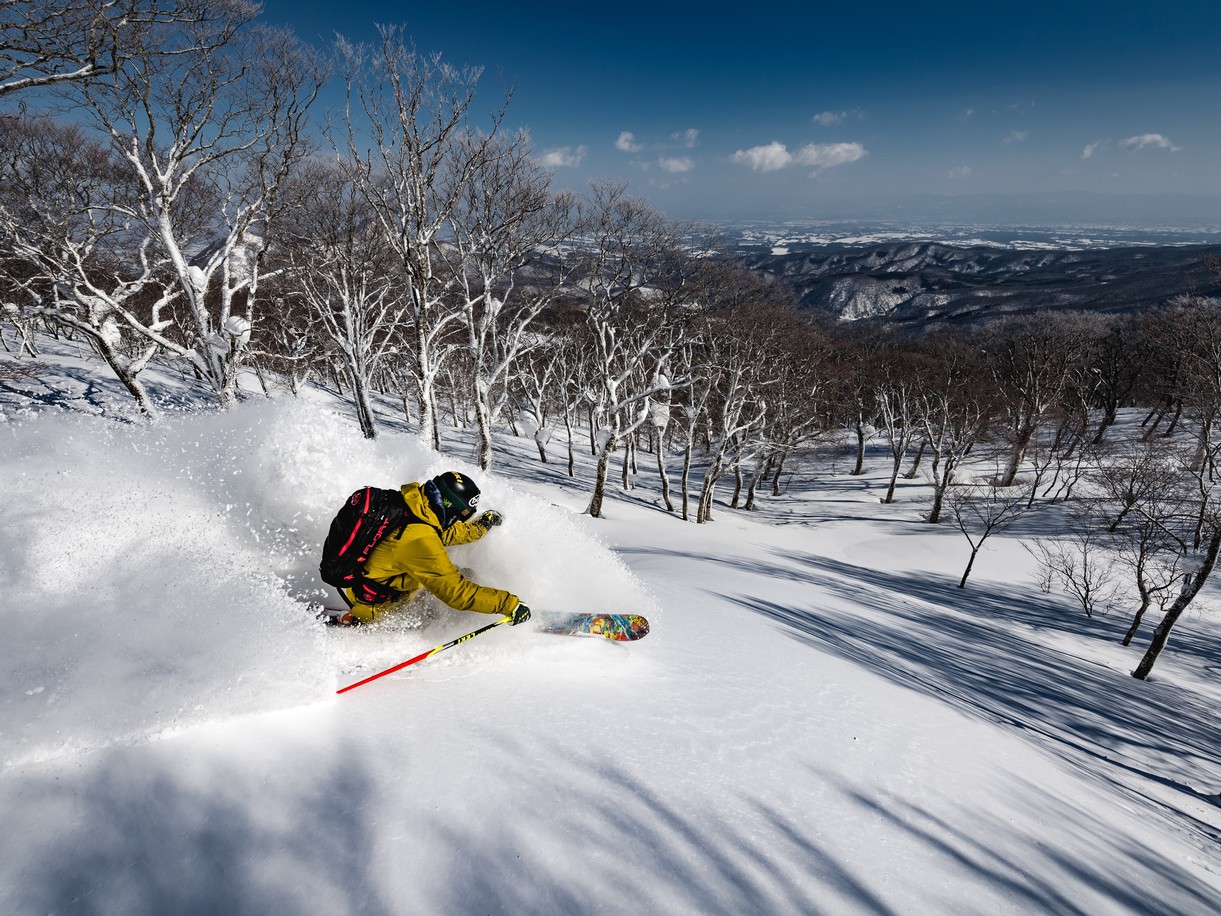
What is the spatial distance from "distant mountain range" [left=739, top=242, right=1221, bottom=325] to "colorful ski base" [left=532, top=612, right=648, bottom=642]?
83.7 metres

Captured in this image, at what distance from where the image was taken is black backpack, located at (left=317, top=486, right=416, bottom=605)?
366cm

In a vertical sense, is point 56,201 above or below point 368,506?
above

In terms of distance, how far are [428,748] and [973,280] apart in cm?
15663

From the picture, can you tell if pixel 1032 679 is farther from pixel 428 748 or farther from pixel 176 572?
pixel 176 572

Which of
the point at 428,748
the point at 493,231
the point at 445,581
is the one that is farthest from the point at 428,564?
the point at 493,231

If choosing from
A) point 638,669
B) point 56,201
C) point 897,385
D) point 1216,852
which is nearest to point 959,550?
point 897,385

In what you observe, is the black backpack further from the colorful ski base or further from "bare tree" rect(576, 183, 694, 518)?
"bare tree" rect(576, 183, 694, 518)

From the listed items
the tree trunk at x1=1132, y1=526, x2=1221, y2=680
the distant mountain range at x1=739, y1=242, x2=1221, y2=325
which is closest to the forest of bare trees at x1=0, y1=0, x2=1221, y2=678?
the tree trunk at x1=1132, y1=526, x2=1221, y2=680

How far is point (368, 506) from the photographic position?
368 cm

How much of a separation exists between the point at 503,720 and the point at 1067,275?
164185 mm

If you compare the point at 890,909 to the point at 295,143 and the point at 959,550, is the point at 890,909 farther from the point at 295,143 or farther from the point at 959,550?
the point at 959,550

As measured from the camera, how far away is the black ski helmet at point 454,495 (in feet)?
13.3

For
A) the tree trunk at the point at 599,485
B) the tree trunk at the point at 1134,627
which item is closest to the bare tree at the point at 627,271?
the tree trunk at the point at 599,485

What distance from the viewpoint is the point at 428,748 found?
9.02 ft
